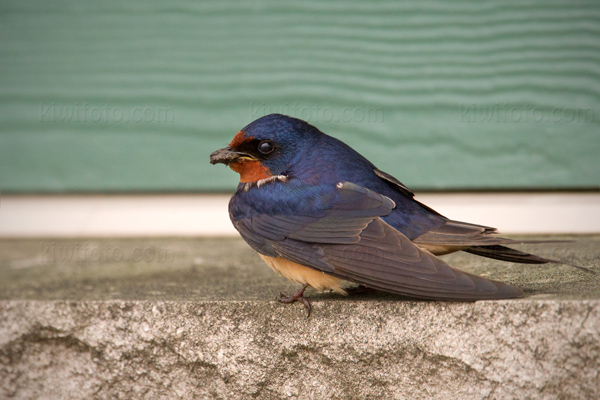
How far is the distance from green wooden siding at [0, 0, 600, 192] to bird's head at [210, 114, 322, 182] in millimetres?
1755

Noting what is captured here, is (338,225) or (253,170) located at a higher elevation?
(253,170)

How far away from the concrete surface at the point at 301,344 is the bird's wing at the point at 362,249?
10 cm

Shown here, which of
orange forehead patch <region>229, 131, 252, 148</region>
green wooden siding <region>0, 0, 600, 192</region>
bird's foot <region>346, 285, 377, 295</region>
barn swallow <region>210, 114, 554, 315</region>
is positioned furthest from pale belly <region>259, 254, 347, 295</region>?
green wooden siding <region>0, 0, 600, 192</region>

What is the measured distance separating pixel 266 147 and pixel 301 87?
1.87 m

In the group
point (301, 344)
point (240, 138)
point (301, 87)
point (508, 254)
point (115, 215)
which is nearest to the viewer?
point (508, 254)

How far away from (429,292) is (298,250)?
0.49 m

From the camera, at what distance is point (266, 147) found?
7.63ft

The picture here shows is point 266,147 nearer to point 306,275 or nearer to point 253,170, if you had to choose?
point 253,170

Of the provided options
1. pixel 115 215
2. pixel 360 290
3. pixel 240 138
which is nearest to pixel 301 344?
pixel 360 290

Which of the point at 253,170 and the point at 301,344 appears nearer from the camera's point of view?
the point at 301,344

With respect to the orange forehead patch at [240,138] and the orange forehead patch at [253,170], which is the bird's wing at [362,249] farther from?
the orange forehead patch at [240,138]

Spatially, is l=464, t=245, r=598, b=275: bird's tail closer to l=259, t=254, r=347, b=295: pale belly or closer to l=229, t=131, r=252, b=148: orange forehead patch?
l=259, t=254, r=347, b=295: pale belly

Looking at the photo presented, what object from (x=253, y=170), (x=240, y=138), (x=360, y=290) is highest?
(x=240, y=138)

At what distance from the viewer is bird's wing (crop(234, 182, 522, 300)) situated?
1.98 meters
